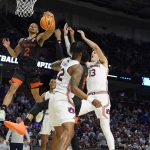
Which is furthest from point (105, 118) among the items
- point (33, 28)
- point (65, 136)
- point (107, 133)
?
point (33, 28)

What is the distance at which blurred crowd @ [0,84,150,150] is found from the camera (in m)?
18.2

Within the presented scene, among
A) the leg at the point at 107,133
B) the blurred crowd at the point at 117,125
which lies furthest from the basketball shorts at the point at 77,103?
the blurred crowd at the point at 117,125

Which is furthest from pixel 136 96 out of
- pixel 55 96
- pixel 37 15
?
pixel 55 96

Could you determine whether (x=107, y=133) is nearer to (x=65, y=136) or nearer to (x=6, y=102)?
(x=65, y=136)

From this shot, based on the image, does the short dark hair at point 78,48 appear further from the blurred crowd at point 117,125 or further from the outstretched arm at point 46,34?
the blurred crowd at point 117,125

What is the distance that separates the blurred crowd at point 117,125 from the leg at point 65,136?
8.87 metres

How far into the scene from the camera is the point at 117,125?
22.0m

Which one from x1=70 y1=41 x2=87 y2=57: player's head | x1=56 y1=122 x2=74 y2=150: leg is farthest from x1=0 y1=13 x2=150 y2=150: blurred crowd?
x1=70 y1=41 x2=87 y2=57: player's head

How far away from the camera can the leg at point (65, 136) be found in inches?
256

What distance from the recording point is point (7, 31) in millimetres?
22141

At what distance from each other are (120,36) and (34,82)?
2090 cm

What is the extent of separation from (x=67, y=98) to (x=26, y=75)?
251 centimetres

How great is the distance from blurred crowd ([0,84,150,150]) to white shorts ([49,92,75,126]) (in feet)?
28.3

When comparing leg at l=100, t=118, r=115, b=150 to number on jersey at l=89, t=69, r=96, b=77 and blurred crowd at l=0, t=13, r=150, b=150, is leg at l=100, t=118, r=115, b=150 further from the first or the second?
blurred crowd at l=0, t=13, r=150, b=150
